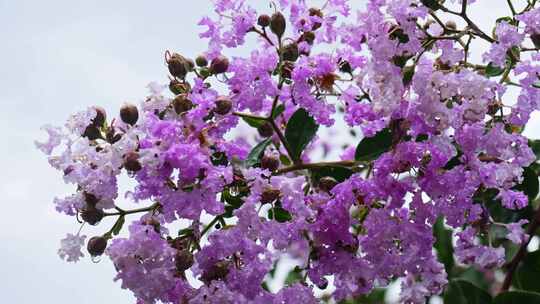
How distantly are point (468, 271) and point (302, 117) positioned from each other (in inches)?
45.4

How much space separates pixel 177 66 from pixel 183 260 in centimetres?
36

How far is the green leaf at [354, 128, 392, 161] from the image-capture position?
140 centimetres

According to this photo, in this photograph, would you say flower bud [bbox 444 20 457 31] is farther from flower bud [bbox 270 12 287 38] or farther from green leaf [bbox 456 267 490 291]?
green leaf [bbox 456 267 490 291]

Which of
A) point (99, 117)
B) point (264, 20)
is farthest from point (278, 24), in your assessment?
point (99, 117)

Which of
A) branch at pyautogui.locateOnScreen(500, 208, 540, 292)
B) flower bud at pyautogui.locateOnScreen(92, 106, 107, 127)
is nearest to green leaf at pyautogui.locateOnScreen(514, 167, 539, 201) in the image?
branch at pyautogui.locateOnScreen(500, 208, 540, 292)

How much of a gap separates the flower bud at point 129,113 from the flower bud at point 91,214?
17 cm

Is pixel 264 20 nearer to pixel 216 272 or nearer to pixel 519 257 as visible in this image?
pixel 216 272

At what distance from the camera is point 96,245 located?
1.37 metres

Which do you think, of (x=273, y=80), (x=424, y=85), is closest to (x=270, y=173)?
(x=273, y=80)

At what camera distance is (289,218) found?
1426 millimetres

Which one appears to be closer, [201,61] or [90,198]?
[90,198]

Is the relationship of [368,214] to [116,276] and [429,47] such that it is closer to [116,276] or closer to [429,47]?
[429,47]

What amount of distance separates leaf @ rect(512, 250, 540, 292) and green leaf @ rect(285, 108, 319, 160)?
64 centimetres

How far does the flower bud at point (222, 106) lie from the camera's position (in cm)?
138
